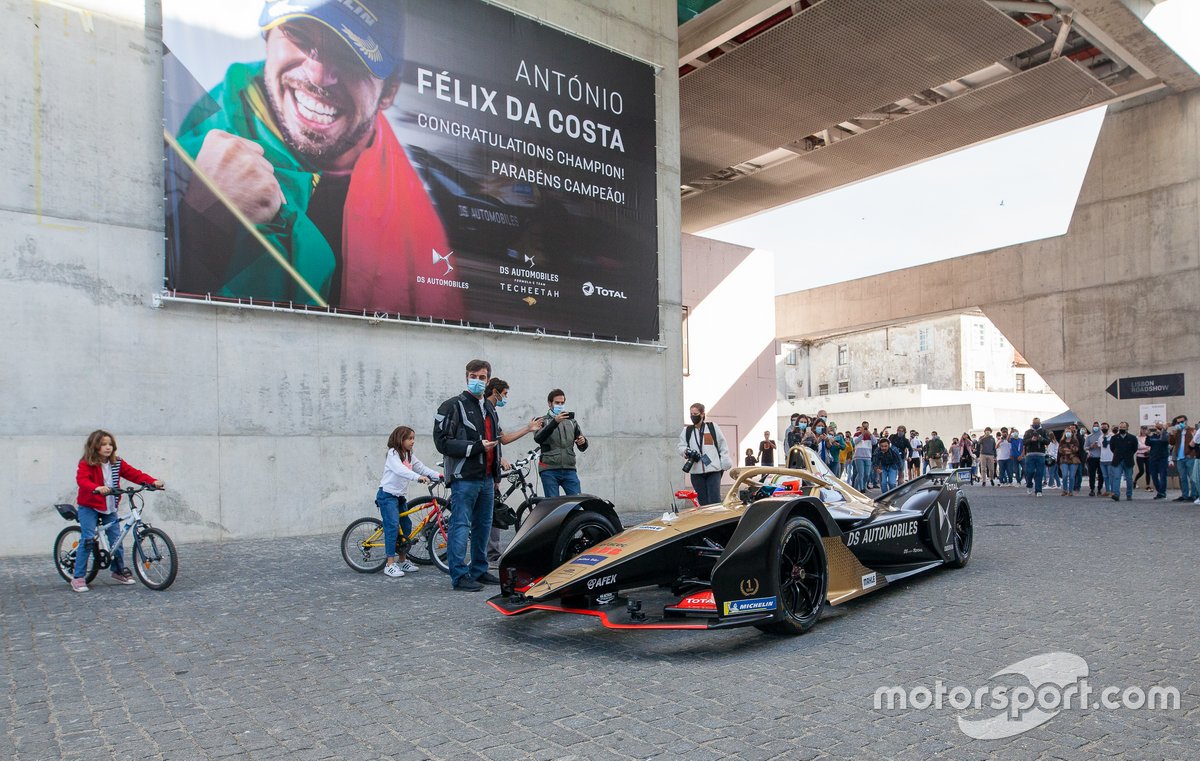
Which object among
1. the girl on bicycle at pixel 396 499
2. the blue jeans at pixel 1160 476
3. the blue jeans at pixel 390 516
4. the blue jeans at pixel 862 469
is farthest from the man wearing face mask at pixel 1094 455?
the blue jeans at pixel 390 516

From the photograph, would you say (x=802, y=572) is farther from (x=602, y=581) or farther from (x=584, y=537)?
(x=584, y=537)

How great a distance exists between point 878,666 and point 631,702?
1.37 metres

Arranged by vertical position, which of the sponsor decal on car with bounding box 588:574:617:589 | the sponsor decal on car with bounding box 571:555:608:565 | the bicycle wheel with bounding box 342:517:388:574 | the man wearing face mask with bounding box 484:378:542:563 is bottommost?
the bicycle wheel with bounding box 342:517:388:574

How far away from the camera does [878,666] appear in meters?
4.30

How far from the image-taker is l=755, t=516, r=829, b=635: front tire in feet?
16.6

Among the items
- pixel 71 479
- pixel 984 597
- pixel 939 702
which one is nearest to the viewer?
pixel 939 702

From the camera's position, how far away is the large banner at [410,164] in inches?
384

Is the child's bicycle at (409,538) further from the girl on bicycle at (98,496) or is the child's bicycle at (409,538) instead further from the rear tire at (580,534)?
the rear tire at (580,534)

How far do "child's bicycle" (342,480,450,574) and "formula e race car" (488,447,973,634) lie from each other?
85.7 inches

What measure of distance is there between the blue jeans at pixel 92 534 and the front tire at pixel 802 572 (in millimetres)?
5539

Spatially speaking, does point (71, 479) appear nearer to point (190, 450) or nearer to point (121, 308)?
point (190, 450)

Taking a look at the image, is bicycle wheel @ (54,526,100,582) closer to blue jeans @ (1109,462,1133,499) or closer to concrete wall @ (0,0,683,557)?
concrete wall @ (0,0,683,557)

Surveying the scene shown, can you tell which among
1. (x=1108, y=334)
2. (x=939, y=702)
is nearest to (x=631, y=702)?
(x=939, y=702)

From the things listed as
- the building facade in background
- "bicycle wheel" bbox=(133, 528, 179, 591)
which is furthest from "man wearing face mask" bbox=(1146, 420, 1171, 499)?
the building facade in background
